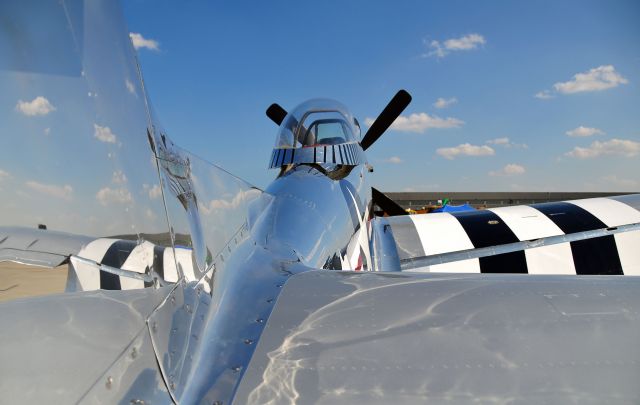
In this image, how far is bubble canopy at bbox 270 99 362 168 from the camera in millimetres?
4824

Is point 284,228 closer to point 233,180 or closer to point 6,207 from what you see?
point 233,180

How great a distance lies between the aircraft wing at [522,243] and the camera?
548cm

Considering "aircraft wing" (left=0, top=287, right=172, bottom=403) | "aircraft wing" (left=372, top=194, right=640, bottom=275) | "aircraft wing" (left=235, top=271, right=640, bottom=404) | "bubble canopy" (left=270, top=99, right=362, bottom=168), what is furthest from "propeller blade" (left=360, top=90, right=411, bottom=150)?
"aircraft wing" (left=0, top=287, right=172, bottom=403)

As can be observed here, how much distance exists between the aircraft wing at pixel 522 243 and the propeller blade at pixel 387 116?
132 inches

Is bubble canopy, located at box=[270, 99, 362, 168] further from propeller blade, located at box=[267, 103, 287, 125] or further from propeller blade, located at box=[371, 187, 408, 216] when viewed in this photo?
propeller blade, located at box=[267, 103, 287, 125]

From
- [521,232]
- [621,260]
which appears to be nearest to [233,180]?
[521,232]

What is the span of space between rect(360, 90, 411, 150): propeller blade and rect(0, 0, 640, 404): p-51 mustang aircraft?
24.2 ft

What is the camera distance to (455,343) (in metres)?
1.41

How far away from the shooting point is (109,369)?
49.4 inches

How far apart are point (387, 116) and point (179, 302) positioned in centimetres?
803

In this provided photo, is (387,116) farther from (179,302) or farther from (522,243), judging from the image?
(179,302)

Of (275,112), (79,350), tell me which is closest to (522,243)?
(79,350)

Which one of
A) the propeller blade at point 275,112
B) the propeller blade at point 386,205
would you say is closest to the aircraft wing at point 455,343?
the propeller blade at point 386,205

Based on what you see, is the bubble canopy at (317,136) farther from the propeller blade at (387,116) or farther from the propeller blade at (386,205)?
the propeller blade at (387,116)
